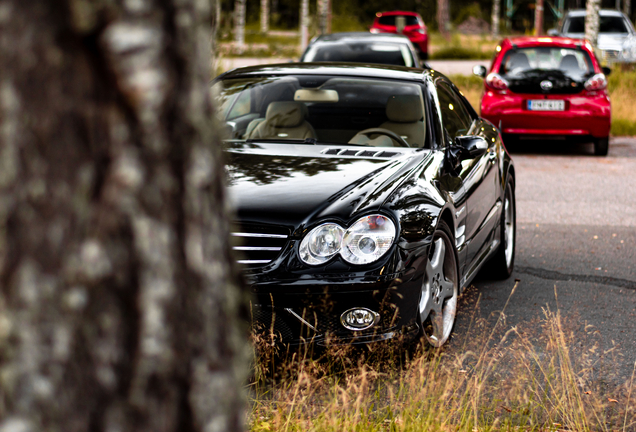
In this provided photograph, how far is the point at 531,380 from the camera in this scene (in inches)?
141

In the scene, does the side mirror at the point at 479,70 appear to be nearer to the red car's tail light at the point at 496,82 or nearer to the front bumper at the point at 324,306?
the red car's tail light at the point at 496,82

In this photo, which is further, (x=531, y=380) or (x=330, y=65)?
(x=330, y=65)

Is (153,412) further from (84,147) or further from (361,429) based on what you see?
(361,429)

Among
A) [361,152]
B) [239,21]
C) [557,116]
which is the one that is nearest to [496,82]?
[557,116]

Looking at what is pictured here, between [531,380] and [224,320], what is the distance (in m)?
2.62

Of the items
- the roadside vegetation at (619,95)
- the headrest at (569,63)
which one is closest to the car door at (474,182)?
the headrest at (569,63)

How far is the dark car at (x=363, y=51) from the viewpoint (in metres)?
12.0

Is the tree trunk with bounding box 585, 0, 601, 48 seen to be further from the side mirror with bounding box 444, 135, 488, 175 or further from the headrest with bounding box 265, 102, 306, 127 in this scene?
the side mirror with bounding box 444, 135, 488, 175

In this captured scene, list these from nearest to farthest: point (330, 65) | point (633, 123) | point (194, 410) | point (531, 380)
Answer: point (194, 410) → point (531, 380) → point (330, 65) → point (633, 123)

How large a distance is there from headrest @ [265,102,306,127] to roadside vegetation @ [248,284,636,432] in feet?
6.34

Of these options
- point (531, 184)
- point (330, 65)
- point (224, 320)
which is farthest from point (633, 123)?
point (224, 320)

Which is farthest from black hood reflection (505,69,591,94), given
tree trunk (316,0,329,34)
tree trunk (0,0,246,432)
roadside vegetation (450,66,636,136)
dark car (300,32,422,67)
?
tree trunk (316,0,329,34)

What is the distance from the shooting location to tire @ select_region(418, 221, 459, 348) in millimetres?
3918

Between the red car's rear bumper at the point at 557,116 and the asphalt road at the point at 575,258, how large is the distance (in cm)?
49
